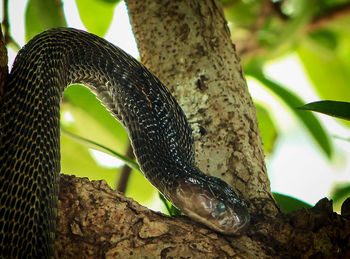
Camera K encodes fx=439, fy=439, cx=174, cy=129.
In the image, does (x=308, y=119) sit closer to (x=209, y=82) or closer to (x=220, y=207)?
(x=209, y=82)

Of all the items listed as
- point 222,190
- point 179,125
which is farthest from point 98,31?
point 222,190

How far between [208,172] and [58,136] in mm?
626

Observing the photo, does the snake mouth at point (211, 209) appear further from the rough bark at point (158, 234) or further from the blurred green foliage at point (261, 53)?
the blurred green foliage at point (261, 53)

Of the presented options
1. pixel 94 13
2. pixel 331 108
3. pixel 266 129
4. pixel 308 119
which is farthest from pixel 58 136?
pixel 266 129

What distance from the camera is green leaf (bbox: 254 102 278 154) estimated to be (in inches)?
127

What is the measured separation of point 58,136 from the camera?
5.18ft

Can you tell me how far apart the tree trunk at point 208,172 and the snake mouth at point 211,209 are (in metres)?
0.04

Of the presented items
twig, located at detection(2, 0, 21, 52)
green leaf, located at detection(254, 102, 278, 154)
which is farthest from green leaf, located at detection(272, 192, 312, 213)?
twig, located at detection(2, 0, 21, 52)

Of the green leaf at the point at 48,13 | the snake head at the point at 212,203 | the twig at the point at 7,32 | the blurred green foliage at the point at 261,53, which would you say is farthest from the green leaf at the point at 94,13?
the snake head at the point at 212,203

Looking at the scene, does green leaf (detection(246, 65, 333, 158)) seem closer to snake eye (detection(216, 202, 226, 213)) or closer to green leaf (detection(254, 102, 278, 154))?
green leaf (detection(254, 102, 278, 154))

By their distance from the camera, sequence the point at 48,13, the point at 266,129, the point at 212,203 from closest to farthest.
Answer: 1. the point at 212,203
2. the point at 48,13
3. the point at 266,129

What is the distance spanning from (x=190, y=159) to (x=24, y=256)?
2.62 ft

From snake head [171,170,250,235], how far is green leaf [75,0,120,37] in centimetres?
154

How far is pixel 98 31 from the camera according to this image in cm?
291
